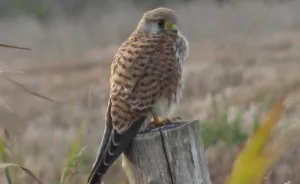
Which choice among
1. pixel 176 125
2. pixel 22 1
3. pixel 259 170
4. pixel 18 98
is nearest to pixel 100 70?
pixel 18 98

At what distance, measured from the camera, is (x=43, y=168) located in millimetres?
8328

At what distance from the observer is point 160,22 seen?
12.8 feet

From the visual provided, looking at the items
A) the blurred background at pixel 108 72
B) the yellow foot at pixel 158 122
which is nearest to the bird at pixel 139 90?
the yellow foot at pixel 158 122

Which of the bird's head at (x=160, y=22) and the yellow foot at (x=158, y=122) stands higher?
the bird's head at (x=160, y=22)

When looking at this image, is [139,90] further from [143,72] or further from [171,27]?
[171,27]

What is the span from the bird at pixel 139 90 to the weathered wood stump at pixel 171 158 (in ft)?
0.66

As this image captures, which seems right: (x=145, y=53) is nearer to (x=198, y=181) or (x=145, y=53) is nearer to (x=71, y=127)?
(x=198, y=181)

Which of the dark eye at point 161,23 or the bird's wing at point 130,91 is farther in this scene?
the dark eye at point 161,23

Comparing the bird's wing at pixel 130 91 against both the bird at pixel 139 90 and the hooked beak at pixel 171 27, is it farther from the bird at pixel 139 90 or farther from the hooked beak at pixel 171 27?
the hooked beak at pixel 171 27

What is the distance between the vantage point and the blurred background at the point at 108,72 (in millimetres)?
7828

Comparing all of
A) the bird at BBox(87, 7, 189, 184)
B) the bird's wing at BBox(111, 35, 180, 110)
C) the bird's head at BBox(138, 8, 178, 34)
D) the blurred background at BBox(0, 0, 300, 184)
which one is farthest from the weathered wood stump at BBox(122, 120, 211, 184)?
the bird's head at BBox(138, 8, 178, 34)

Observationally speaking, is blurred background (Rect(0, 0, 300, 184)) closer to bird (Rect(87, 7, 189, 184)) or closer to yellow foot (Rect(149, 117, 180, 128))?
bird (Rect(87, 7, 189, 184))

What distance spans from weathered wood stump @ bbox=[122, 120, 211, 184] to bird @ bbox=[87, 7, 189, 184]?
20 cm

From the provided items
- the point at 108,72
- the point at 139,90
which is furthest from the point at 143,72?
the point at 108,72
